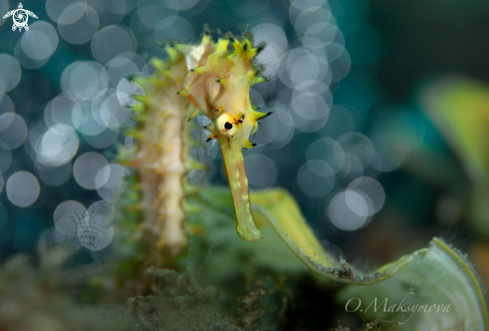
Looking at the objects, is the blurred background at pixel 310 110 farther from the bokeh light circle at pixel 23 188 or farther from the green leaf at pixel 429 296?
the green leaf at pixel 429 296

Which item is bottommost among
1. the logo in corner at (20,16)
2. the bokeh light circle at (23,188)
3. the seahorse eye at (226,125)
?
the seahorse eye at (226,125)

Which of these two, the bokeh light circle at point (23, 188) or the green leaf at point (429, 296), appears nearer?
the green leaf at point (429, 296)

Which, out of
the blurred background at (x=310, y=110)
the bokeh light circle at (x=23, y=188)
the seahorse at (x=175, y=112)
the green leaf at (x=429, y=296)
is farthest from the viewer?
the blurred background at (x=310, y=110)

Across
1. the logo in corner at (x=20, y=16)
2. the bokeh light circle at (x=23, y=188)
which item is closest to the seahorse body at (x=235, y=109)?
the logo in corner at (x=20, y=16)

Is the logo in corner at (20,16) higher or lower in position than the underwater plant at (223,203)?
higher

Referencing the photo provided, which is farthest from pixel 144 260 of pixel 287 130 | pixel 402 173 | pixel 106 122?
pixel 402 173

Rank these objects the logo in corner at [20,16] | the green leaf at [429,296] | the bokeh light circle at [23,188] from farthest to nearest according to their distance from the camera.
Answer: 1. the bokeh light circle at [23,188]
2. the logo in corner at [20,16]
3. the green leaf at [429,296]

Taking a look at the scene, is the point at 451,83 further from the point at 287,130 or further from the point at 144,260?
the point at 144,260
